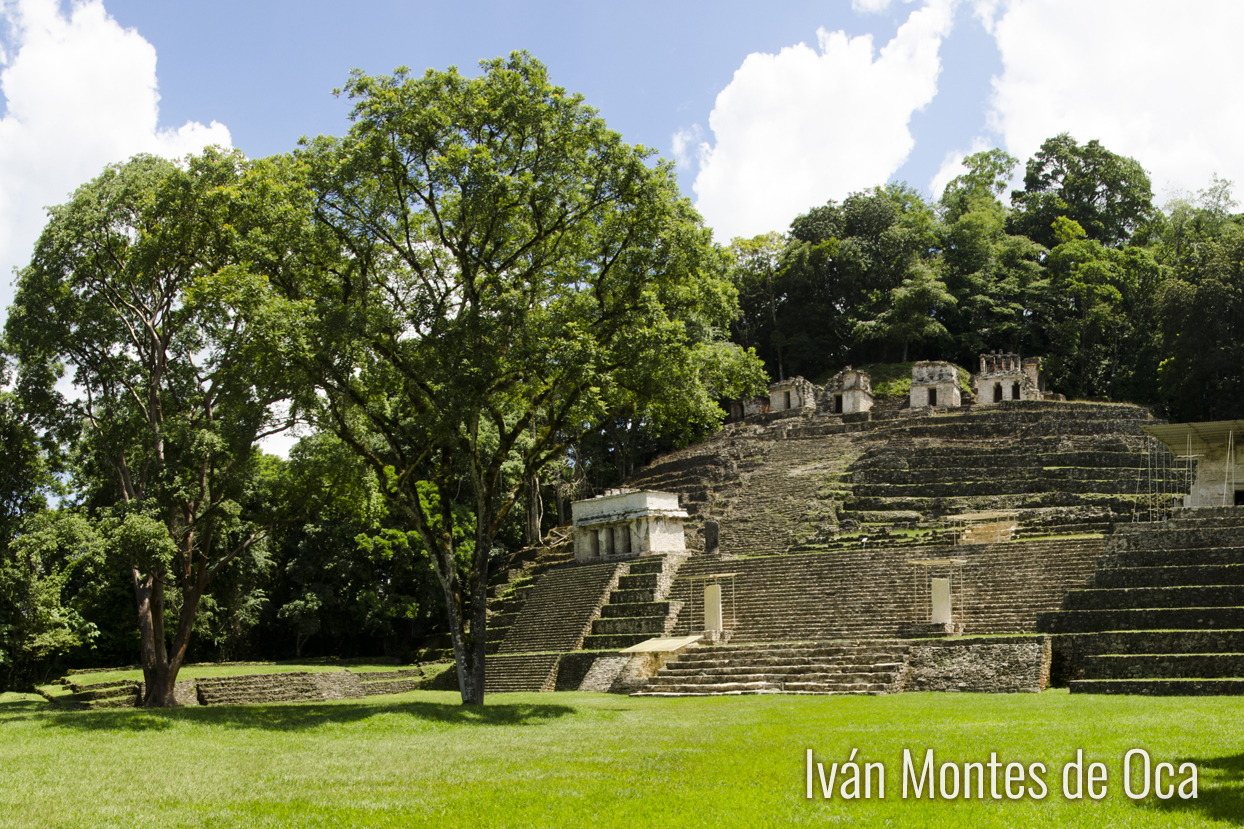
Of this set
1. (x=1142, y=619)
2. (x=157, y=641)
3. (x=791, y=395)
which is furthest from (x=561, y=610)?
(x=791, y=395)

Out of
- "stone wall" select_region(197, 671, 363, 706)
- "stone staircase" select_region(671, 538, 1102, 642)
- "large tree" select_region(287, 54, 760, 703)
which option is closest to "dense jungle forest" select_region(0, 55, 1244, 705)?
"large tree" select_region(287, 54, 760, 703)

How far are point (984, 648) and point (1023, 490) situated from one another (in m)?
→ 18.0

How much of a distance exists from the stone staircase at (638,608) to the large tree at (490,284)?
29.4 feet

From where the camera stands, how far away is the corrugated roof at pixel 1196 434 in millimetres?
22812

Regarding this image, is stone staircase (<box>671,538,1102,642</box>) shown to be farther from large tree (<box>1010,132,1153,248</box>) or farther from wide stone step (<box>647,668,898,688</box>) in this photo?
large tree (<box>1010,132,1153,248</box>)

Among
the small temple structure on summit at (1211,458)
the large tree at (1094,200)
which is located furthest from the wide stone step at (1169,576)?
the large tree at (1094,200)

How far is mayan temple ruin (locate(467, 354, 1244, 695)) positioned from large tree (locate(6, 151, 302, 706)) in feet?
28.7

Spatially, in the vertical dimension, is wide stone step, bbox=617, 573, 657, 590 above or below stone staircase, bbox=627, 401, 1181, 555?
below

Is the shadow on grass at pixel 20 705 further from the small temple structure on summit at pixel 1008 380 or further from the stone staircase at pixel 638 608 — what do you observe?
the small temple structure on summit at pixel 1008 380

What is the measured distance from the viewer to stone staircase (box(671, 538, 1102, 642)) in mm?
22500

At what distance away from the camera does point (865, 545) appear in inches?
1179

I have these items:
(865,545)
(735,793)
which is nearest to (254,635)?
(865,545)

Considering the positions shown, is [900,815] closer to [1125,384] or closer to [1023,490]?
[1023,490]

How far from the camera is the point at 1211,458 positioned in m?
24.1
